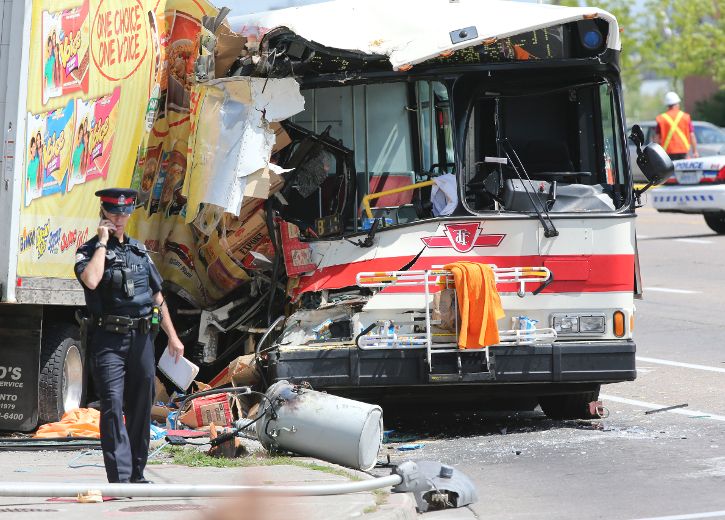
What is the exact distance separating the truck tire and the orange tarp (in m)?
0.07

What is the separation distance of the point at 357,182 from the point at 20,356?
9.07ft

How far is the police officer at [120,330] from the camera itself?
7504 mm

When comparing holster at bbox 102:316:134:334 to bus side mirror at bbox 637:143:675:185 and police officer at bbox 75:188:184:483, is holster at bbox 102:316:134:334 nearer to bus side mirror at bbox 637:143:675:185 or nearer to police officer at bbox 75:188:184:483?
police officer at bbox 75:188:184:483

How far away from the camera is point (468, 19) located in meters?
9.42

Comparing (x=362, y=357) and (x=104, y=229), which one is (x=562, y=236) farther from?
(x=104, y=229)

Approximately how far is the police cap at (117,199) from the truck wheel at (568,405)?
4248mm

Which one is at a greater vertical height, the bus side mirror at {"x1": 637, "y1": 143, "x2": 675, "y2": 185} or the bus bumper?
the bus side mirror at {"x1": 637, "y1": 143, "x2": 675, "y2": 185}

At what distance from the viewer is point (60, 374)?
9.81m

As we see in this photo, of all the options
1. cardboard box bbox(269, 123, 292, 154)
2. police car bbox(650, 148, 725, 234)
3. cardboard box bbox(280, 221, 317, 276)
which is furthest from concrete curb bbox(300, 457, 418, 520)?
police car bbox(650, 148, 725, 234)

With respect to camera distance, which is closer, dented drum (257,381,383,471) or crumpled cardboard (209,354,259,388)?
dented drum (257,381,383,471)

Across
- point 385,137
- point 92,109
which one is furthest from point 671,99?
point 92,109

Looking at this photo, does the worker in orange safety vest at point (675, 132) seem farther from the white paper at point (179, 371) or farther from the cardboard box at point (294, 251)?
the white paper at point (179, 371)

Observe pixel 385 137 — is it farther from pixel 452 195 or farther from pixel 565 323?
pixel 565 323

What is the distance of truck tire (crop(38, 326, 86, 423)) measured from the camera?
9773 millimetres
